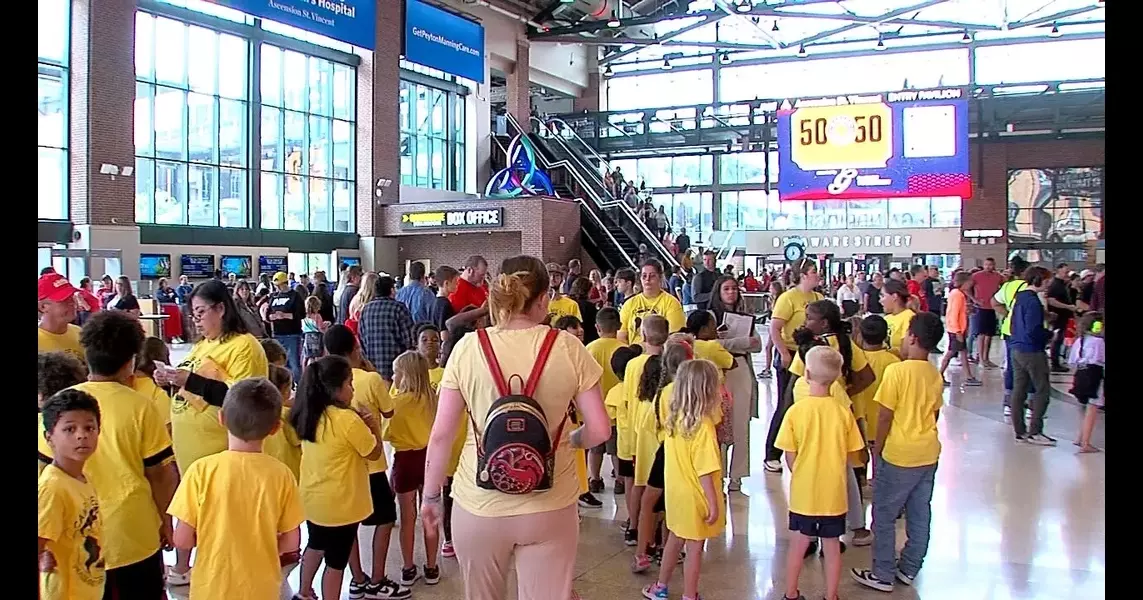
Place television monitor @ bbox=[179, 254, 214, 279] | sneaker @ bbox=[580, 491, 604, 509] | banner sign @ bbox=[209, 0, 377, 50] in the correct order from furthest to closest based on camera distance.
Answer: television monitor @ bbox=[179, 254, 214, 279], banner sign @ bbox=[209, 0, 377, 50], sneaker @ bbox=[580, 491, 604, 509]

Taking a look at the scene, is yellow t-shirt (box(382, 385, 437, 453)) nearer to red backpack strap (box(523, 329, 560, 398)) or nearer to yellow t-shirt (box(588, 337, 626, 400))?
yellow t-shirt (box(588, 337, 626, 400))

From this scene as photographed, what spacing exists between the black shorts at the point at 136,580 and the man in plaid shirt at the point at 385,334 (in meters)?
3.25

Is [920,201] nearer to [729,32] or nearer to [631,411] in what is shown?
[729,32]

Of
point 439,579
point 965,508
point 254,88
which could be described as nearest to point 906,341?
point 965,508

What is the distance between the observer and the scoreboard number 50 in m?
17.8

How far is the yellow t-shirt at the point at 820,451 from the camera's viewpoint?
3.94 m

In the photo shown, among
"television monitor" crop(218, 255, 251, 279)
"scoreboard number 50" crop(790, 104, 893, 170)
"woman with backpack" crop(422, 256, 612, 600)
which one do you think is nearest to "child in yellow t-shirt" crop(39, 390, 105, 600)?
"woman with backpack" crop(422, 256, 612, 600)

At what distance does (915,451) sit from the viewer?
13.9 ft

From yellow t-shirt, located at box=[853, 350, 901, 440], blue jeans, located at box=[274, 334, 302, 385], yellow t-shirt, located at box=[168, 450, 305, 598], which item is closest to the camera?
yellow t-shirt, located at box=[168, 450, 305, 598]

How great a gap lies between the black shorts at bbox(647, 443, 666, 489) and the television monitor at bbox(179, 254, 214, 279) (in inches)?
714

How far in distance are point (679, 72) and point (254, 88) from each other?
1854 centimetres

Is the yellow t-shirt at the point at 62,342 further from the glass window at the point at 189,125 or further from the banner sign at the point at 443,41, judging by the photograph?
the banner sign at the point at 443,41

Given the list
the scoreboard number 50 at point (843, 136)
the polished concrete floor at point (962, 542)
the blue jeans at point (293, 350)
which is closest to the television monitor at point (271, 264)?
the blue jeans at point (293, 350)

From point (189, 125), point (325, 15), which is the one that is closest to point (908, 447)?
point (325, 15)
